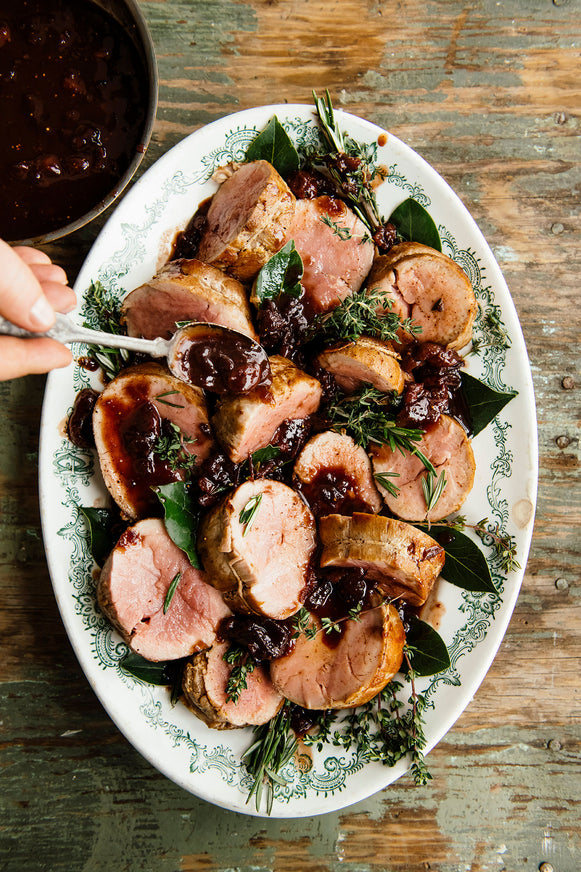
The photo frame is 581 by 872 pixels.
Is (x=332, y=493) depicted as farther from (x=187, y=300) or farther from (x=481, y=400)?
(x=187, y=300)

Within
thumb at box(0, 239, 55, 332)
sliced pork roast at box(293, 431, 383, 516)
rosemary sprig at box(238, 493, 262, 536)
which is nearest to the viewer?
thumb at box(0, 239, 55, 332)

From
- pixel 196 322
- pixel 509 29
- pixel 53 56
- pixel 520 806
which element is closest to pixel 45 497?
pixel 196 322

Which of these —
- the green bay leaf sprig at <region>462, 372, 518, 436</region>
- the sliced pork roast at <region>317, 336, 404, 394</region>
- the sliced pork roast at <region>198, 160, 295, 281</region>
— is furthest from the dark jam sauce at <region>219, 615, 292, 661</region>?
the sliced pork roast at <region>198, 160, 295, 281</region>

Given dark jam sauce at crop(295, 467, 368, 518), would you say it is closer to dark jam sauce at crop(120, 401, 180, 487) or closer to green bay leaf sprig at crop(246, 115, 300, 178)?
dark jam sauce at crop(120, 401, 180, 487)

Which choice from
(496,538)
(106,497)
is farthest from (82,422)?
(496,538)

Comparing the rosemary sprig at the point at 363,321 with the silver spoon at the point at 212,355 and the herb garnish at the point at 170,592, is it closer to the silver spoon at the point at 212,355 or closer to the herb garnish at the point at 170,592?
the silver spoon at the point at 212,355

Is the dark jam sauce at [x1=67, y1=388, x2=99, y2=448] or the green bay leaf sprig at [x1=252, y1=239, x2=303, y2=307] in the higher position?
the green bay leaf sprig at [x1=252, y1=239, x2=303, y2=307]
